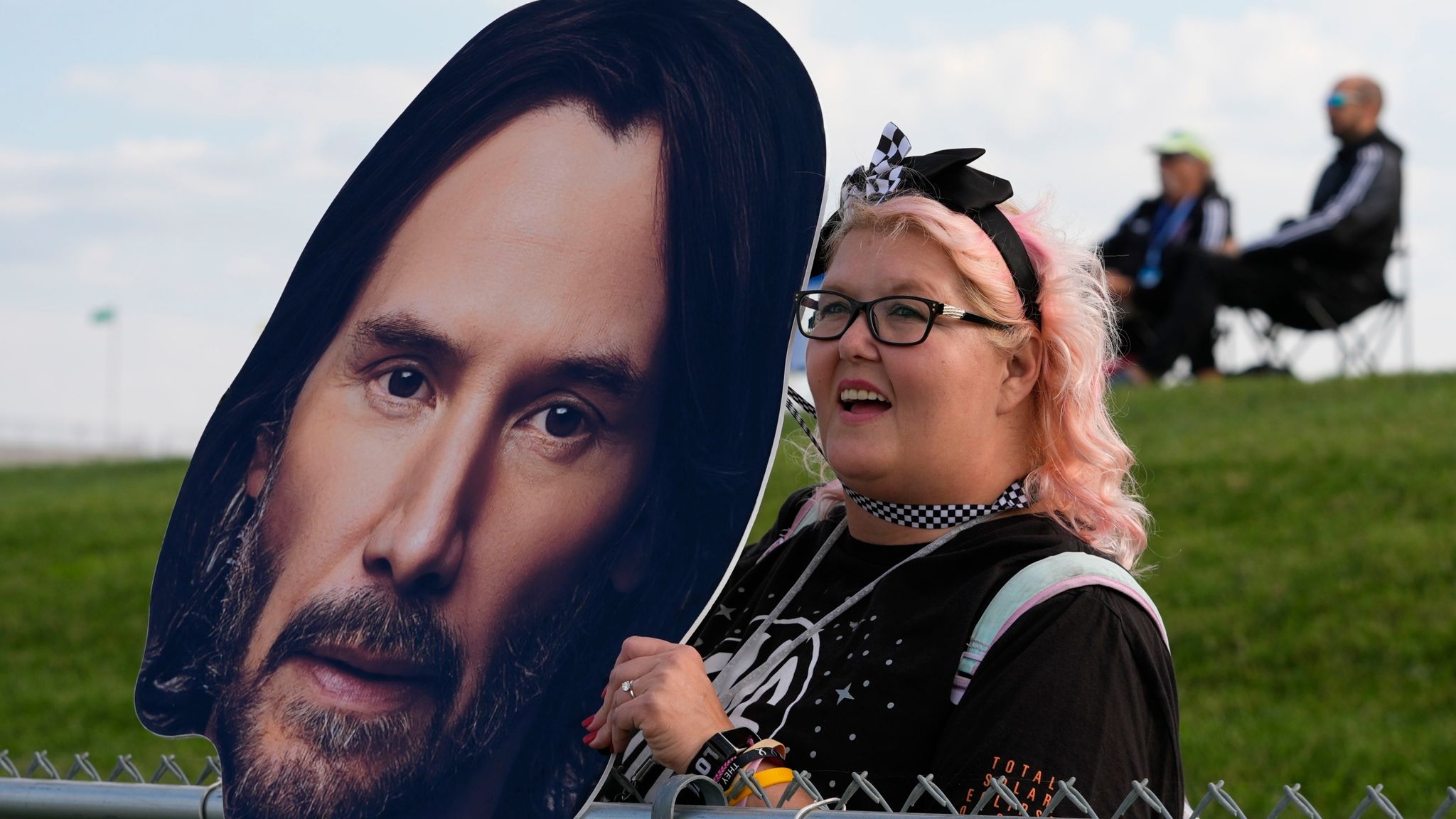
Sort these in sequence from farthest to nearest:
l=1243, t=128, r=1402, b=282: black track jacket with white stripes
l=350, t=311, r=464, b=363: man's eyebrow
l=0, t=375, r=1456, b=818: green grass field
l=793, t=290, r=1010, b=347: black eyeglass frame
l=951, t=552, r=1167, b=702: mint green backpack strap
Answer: l=1243, t=128, r=1402, b=282: black track jacket with white stripes → l=0, t=375, r=1456, b=818: green grass field → l=350, t=311, r=464, b=363: man's eyebrow → l=793, t=290, r=1010, b=347: black eyeglass frame → l=951, t=552, r=1167, b=702: mint green backpack strap

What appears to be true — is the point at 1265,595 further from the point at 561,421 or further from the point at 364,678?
the point at 364,678

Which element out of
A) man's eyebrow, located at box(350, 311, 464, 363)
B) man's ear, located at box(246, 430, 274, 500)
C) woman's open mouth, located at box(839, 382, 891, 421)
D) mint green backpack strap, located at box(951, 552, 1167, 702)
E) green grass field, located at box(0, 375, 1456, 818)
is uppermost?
man's eyebrow, located at box(350, 311, 464, 363)

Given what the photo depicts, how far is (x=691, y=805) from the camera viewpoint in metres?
1.76

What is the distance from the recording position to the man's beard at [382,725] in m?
2.12

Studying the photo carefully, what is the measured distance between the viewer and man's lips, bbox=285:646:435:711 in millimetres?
2158

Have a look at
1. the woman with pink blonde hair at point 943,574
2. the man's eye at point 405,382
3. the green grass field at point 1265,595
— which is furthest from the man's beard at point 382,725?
the green grass field at point 1265,595

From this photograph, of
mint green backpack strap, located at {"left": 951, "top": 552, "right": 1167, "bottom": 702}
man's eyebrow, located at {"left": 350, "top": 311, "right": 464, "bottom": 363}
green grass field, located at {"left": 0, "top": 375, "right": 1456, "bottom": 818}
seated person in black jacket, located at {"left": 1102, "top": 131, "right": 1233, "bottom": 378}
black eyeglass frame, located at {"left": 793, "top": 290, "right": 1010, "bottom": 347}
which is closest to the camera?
mint green backpack strap, located at {"left": 951, "top": 552, "right": 1167, "bottom": 702}

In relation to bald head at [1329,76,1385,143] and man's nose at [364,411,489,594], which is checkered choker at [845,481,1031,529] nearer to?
man's nose at [364,411,489,594]

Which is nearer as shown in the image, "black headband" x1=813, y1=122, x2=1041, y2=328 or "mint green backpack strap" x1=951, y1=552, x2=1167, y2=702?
"mint green backpack strap" x1=951, y1=552, x2=1167, y2=702

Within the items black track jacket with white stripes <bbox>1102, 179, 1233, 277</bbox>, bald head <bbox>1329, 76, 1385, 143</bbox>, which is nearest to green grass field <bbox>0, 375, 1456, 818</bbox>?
black track jacket with white stripes <bbox>1102, 179, 1233, 277</bbox>

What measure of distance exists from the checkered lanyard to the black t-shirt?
3cm

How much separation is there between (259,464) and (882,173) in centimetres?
101

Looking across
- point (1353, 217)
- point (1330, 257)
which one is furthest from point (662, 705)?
point (1330, 257)

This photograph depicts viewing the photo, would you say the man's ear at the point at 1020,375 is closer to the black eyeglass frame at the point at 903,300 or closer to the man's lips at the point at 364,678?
the black eyeglass frame at the point at 903,300
